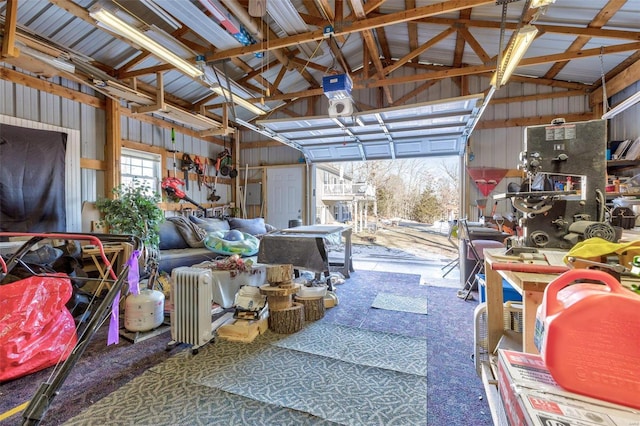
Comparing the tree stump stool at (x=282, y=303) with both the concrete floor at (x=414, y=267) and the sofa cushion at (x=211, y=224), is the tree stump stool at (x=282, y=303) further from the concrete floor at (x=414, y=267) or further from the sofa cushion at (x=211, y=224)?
the sofa cushion at (x=211, y=224)

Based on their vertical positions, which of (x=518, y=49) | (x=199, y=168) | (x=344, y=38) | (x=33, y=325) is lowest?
(x=33, y=325)

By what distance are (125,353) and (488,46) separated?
6.51 metres

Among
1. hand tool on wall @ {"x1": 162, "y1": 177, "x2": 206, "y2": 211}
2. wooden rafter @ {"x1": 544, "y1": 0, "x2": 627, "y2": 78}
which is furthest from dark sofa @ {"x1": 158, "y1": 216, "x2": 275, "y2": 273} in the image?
wooden rafter @ {"x1": 544, "y1": 0, "x2": 627, "y2": 78}

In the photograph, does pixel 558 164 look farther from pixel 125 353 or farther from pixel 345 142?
pixel 345 142

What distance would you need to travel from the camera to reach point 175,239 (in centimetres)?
494

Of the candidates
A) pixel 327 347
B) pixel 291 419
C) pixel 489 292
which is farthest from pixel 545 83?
pixel 291 419

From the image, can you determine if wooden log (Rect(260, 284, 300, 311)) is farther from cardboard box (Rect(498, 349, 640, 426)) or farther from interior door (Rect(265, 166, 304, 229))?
interior door (Rect(265, 166, 304, 229))

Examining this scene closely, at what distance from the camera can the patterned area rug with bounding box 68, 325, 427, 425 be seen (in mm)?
1738

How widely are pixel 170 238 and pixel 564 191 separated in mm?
5148

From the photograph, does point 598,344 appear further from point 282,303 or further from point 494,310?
point 282,303

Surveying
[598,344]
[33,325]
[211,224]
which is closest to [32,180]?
[211,224]

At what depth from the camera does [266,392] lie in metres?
1.97

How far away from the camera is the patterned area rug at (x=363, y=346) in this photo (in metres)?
2.35

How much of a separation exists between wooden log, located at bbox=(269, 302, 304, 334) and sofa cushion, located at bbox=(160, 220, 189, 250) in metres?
2.80
